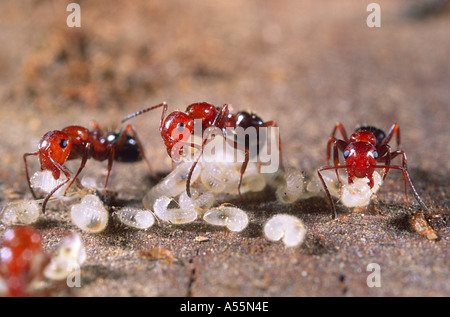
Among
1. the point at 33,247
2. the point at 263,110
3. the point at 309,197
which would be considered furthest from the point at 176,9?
the point at 33,247

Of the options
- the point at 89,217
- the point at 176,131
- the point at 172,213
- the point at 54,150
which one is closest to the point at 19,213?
the point at 54,150

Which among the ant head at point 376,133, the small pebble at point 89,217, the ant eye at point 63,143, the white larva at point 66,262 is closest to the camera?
the white larva at point 66,262

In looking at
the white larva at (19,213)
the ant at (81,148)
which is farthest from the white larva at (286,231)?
the white larva at (19,213)

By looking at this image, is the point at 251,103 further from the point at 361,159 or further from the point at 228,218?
the point at 228,218

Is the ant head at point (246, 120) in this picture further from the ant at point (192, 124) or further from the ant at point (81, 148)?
the ant at point (81, 148)

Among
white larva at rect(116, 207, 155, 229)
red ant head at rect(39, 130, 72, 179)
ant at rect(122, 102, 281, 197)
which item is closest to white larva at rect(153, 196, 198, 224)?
white larva at rect(116, 207, 155, 229)
